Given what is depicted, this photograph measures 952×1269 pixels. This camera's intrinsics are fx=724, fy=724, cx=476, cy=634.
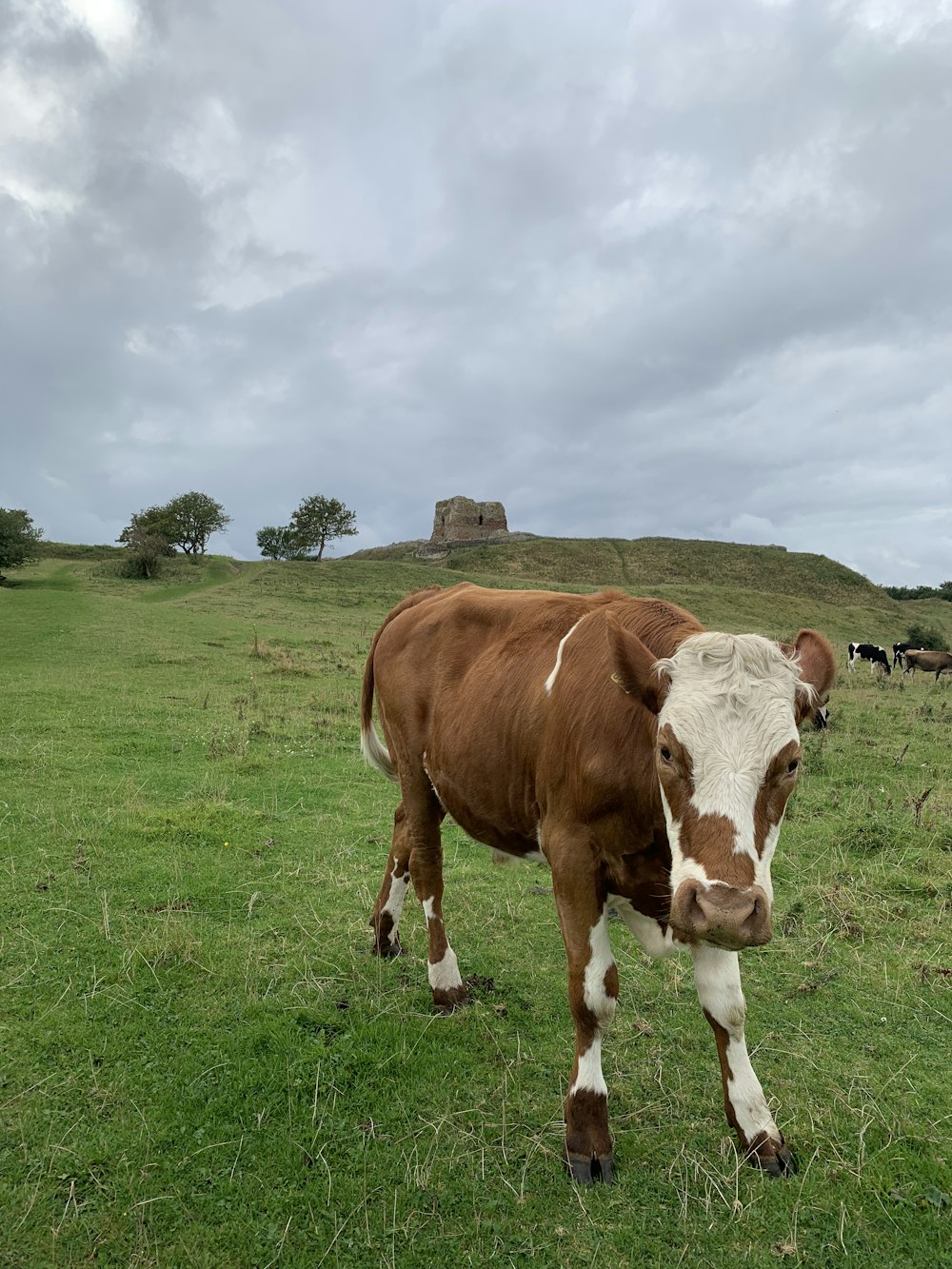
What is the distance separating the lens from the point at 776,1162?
3432 mm

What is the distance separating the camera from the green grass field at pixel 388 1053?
10.2ft

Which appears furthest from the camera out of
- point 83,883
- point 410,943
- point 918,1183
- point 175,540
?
point 175,540

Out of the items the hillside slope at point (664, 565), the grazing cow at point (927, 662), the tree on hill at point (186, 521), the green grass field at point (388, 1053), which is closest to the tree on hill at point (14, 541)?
the tree on hill at point (186, 521)

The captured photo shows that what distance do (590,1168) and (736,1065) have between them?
2.82 feet

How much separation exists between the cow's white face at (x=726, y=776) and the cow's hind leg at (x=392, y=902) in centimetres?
297

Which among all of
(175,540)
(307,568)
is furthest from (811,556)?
(175,540)

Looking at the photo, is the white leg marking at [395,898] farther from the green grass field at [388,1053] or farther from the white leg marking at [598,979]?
the white leg marking at [598,979]

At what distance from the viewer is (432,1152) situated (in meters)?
3.46

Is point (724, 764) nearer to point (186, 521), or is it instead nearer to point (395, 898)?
point (395, 898)

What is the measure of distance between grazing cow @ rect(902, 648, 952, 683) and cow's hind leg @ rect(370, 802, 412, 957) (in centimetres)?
2996

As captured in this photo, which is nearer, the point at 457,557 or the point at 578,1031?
the point at 578,1031

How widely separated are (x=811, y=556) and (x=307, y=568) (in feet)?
185

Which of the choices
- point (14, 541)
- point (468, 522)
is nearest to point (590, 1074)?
point (14, 541)

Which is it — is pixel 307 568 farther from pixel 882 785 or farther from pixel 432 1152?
pixel 432 1152
